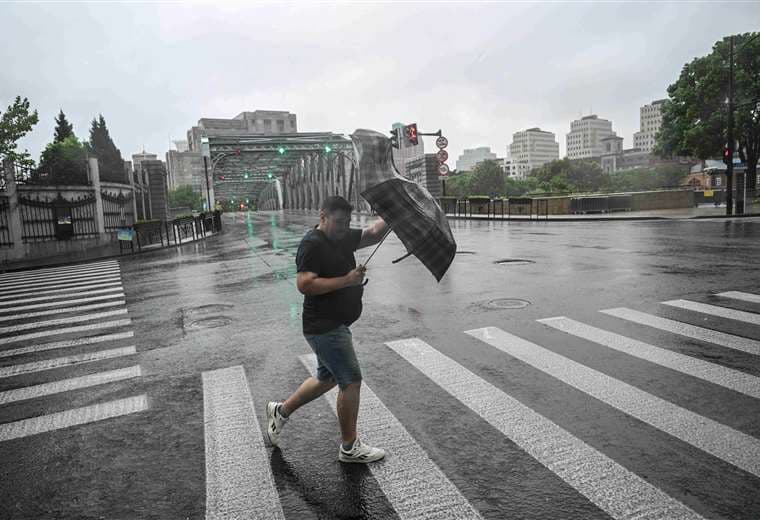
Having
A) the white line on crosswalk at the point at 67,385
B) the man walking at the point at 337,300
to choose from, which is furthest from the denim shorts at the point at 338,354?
the white line on crosswalk at the point at 67,385

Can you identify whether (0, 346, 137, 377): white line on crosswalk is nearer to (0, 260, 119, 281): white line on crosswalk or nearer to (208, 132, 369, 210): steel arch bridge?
(0, 260, 119, 281): white line on crosswalk

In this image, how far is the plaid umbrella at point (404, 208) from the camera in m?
3.40

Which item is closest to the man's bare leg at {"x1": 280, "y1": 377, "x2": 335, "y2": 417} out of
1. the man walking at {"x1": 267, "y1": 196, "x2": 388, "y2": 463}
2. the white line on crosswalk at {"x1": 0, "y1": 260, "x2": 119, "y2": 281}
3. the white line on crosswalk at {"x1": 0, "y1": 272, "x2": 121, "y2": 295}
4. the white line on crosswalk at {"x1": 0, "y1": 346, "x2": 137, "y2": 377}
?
the man walking at {"x1": 267, "y1": 196, "x2": 388, "y2": 463}

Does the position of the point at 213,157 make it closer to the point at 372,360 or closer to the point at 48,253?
the point at 48,253

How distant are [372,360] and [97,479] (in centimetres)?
294

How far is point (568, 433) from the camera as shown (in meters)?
3.93

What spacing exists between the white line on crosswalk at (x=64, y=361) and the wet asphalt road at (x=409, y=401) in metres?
0.19

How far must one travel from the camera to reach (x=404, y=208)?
3.43 meters

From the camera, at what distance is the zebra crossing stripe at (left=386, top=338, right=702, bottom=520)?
301cm

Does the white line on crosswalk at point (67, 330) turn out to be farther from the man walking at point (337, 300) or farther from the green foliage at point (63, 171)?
the green foliage at point (63, 171)

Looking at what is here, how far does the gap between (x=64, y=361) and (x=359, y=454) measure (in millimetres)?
4874

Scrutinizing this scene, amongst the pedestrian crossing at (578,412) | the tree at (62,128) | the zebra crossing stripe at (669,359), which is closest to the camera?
the pedestrian crossing at (578,412)

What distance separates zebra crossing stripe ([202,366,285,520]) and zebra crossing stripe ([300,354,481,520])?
0.73 metres

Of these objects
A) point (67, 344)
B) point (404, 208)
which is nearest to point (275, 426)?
point (404, 208)
